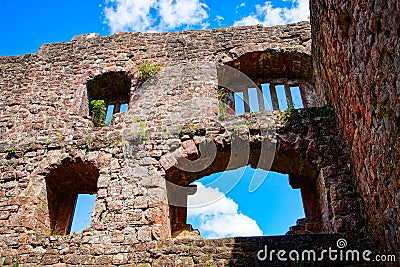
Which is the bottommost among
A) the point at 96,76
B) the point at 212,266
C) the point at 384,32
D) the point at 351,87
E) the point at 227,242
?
the point at 212,266

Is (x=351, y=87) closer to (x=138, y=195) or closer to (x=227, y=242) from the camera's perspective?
(x=227, y=242)

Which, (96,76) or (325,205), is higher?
(96,76)

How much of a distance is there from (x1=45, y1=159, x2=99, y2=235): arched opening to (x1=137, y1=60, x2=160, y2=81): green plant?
2.68m

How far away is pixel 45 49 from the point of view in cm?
1012

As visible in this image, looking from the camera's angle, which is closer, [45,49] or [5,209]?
[5,209]

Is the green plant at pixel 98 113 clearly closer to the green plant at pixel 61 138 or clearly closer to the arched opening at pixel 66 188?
the green plant at pixel 61 138

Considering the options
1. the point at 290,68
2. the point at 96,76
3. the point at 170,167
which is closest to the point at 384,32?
the point at 170,167

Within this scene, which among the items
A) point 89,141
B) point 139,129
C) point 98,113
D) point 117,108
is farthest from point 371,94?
point 117,108

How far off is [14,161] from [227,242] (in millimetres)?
4811

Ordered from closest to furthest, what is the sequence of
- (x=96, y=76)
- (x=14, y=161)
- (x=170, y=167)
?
(x=170, y=167) → (x=14, y=161) → (x=96, y=76)

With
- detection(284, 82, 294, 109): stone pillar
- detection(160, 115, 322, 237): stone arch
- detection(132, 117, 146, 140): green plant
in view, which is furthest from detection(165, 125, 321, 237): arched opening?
detection(284, 82, 294, 109): stone pillar

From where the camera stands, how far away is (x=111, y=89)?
31.5ft

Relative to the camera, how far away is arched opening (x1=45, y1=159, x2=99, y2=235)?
7277 millimetres

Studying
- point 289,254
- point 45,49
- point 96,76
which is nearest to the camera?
point 289,254
